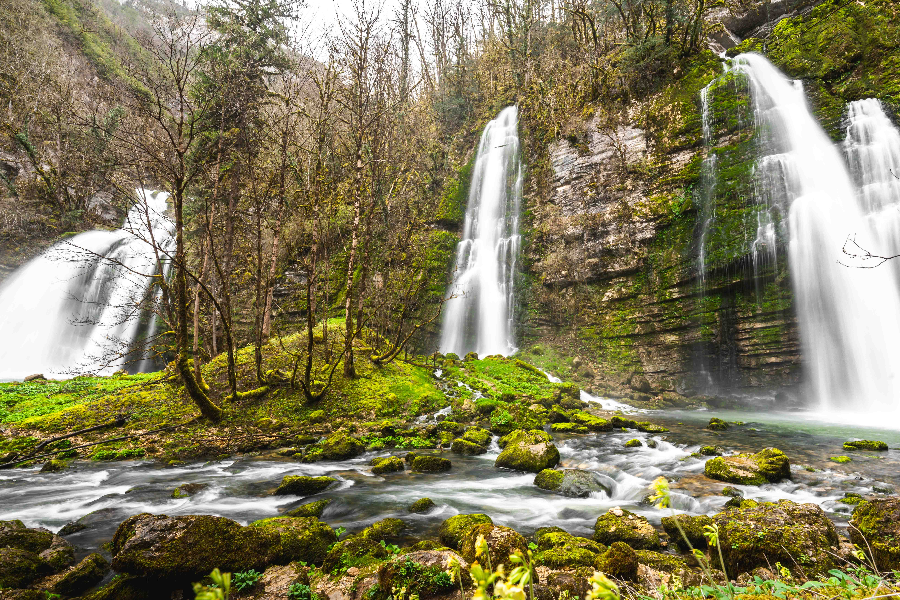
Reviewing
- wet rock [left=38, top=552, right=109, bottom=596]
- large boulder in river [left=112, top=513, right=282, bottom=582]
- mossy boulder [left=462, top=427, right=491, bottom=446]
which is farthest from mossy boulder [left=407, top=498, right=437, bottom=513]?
wet rock [left=38, top=552, right=109, bottom=596]

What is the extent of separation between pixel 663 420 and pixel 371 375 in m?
9.05

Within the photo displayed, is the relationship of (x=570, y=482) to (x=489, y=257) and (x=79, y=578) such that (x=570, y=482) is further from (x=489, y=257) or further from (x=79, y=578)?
(x=489, y=257)

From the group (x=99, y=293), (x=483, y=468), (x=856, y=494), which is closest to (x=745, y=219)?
(x=856, y=494)

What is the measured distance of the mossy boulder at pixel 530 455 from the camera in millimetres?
7184

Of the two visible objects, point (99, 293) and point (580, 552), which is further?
point (99, 293)

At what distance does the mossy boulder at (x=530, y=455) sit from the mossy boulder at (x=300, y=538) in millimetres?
3882

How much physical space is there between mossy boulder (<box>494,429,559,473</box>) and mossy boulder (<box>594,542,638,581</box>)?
3600mm

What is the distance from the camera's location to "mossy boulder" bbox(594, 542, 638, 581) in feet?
11.1

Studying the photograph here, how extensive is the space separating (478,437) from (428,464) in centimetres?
194

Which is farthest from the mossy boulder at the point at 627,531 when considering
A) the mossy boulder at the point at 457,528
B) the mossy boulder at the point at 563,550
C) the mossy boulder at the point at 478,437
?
the mossy boulder at the point at 478,437

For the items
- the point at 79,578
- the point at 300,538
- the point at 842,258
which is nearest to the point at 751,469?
the point at 300,538

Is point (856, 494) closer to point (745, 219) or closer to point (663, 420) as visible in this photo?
point (663, 420)

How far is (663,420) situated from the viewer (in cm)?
1170

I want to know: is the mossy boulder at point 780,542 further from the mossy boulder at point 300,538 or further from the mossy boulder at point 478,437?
the mossy boulder at point 478,437
